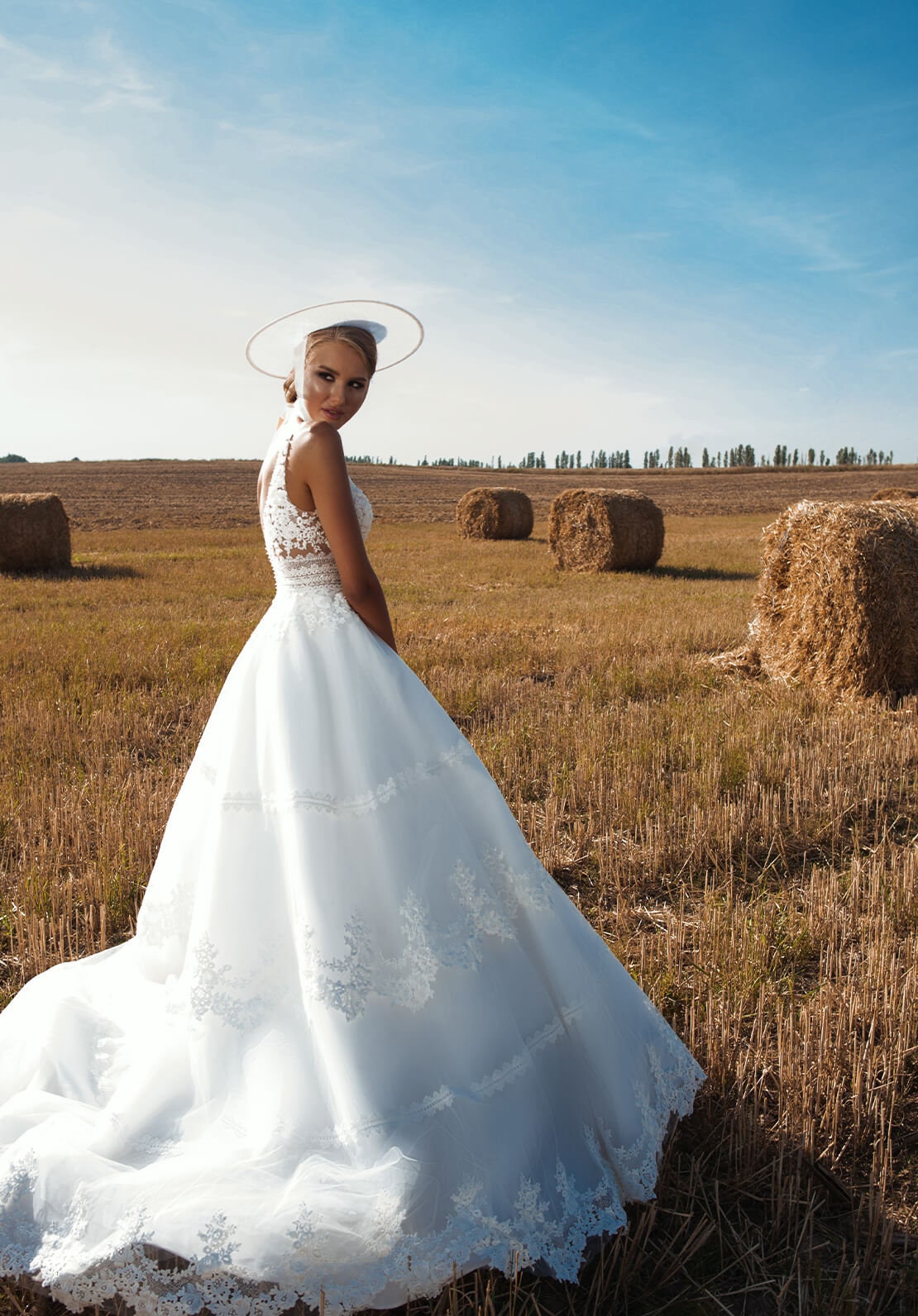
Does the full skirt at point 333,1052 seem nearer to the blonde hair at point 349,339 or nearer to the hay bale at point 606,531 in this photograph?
the blonde hair at point 349,339

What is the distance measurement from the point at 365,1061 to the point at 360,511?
1.39m

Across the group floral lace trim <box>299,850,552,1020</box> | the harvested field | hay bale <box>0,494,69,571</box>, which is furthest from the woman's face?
the harvested field

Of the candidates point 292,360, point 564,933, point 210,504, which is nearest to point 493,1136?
point 564,933

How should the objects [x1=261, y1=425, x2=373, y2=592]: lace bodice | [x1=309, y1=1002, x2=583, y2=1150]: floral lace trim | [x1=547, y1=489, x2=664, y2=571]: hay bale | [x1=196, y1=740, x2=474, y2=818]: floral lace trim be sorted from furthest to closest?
1. [x1=547, y1=489, x2=664, y2=571]: hay bale
2. [x1=261, y1=425, x2=373, y2=592]: lace bodice
3. [x1=196, y1=740, x2=474, y2=818]: floral lace trim
4. [x1=309, y1=1002, x2=583, y2=1150]: floral lace trim

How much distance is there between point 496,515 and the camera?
2259 centimetres

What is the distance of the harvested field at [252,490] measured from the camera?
30.1m

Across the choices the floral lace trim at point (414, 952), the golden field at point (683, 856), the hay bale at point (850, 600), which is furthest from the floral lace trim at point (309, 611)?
the hay bale at point (850, 600)

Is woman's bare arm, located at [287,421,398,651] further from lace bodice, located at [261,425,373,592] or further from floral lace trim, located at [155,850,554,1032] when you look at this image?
floral lace trim, located at [155,850,554,1032]

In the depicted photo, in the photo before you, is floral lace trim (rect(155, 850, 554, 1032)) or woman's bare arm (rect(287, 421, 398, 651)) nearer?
floral lace trim (rect(155, 850, 554, 1032))

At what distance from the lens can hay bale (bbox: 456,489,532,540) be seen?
22.6m

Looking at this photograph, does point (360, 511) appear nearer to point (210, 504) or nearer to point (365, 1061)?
point (365, 1061)

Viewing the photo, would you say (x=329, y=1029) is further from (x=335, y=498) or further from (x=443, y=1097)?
(x=335, y=498)

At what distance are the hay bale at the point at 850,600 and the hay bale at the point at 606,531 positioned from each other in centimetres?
816

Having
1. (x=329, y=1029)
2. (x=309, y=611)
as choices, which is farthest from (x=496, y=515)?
(x=329, y=1029)
